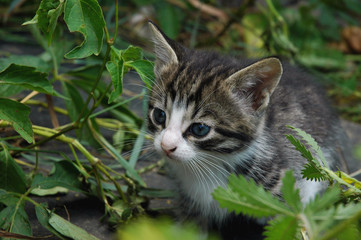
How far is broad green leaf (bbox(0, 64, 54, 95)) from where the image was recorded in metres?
2.34

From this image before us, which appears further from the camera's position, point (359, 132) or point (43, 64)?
point (359, 132)

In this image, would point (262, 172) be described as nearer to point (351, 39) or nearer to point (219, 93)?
point (219, 93)

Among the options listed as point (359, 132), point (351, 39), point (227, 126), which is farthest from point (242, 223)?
point (351, 39)

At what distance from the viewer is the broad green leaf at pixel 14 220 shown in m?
2.21

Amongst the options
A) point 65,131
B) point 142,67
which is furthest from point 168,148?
point 65,131

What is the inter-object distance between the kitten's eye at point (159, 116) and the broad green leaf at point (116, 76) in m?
0.56

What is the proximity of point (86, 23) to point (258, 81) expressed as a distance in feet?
3.28

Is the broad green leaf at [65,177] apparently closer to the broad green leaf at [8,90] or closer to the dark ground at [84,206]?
the dark ground at [84,206]

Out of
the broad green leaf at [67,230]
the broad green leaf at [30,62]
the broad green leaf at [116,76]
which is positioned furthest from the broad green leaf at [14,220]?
the broad green leaf at [30,62]

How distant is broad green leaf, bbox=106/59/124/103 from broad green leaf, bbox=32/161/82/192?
0.62 m

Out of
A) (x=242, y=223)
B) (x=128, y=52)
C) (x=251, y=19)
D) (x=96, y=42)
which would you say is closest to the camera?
(x=96, y=42)

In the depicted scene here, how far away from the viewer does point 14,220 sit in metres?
2.23

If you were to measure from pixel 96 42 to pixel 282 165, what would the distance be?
51.9 inches

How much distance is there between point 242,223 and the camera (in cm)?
290
